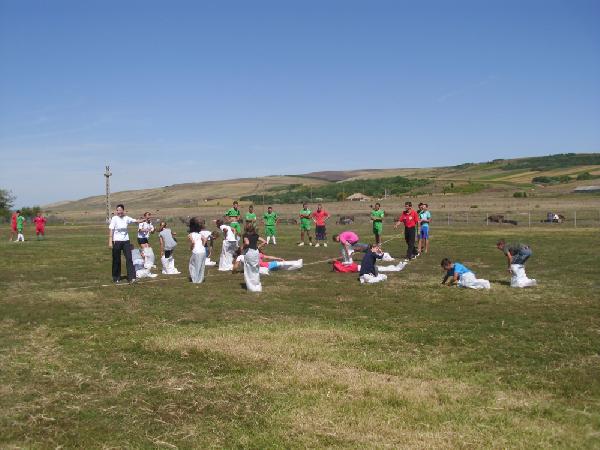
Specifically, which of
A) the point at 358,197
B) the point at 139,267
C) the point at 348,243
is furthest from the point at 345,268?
the point at 358,197

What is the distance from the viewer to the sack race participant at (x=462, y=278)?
A: 13.8m

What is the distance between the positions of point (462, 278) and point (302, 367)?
7460 millimetres

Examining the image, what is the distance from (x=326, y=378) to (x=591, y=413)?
2.79 metres

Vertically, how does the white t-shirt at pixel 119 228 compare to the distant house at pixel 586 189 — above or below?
below

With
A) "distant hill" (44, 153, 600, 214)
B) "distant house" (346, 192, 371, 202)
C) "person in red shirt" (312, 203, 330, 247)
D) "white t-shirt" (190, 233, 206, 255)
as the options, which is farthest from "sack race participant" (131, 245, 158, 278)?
"distant hill" (44, 153, 600, 214)

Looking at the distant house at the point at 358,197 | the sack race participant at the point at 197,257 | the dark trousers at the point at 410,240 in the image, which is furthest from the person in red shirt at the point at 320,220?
the distant house at the point at 358,197

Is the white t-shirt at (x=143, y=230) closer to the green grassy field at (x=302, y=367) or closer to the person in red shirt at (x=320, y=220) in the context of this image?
the green grassy field at (x=302, y=367)

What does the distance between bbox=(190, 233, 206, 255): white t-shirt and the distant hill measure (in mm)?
79057

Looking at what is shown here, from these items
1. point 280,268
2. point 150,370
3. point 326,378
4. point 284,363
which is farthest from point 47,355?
point 280,268

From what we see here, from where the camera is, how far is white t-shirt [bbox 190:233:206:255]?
15.3 meters

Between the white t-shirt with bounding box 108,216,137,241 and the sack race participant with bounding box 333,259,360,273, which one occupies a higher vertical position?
the white t-shirt with bounding box 108,216,137,241

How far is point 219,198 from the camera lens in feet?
355

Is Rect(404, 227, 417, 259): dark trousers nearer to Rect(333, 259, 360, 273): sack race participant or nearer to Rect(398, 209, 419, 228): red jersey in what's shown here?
Rect(398, 209, 419, 228): red jersey

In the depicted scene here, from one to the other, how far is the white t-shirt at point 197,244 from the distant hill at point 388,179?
79.1m
